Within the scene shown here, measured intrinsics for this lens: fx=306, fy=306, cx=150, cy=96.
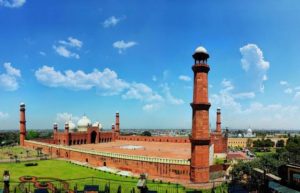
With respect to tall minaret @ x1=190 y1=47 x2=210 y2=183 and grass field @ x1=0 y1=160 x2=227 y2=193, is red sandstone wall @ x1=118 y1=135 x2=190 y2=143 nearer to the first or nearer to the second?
grass field @ x1=0 y1=160 x2=227 y2=193

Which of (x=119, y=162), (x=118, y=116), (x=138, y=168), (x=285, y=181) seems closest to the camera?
(x=285, y=181)

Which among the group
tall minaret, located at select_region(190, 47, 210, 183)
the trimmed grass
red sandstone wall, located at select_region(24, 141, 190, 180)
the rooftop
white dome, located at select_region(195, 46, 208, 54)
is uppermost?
white dome, located at select_region(195, 46, 208, 54)

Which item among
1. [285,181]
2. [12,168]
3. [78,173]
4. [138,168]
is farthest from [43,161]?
[285,181]

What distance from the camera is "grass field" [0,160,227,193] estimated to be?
2450 centimetres

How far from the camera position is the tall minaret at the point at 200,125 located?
82.8 feet

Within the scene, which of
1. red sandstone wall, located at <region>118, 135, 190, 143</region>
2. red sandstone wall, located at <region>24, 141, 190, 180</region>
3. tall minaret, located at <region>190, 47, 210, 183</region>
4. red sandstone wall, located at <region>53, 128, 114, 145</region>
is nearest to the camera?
tall minaret, located at <region>190, 47, 210, 183</region>

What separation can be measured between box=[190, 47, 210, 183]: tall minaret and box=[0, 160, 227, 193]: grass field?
7.14ft

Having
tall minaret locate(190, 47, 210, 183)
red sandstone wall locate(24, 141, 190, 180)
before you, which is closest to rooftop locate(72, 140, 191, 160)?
red sandstone wall locate(24, 141, 190, 180)

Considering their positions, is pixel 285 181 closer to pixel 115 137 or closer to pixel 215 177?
pixel 215 177

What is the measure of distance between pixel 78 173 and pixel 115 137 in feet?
93.8

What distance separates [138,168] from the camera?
1163 inches

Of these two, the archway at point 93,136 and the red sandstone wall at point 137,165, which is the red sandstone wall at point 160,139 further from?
the red sandstone wall at point 137,165

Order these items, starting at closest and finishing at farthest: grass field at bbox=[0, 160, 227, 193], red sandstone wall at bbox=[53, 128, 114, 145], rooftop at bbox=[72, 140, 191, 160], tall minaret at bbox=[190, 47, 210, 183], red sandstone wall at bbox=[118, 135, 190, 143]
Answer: grass field at bbox=[0, 160, 227, 193]
tall minaret at bbox=[190, 47, 210, 183]
rooftop at bbox=[72, 140, 191, 160]
red sandstone wall at bbox=[53, 128, 114, 145]
red sandstone wall at bbox=[118, 135, 190, 143]

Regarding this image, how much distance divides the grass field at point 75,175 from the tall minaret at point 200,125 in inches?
85.7
